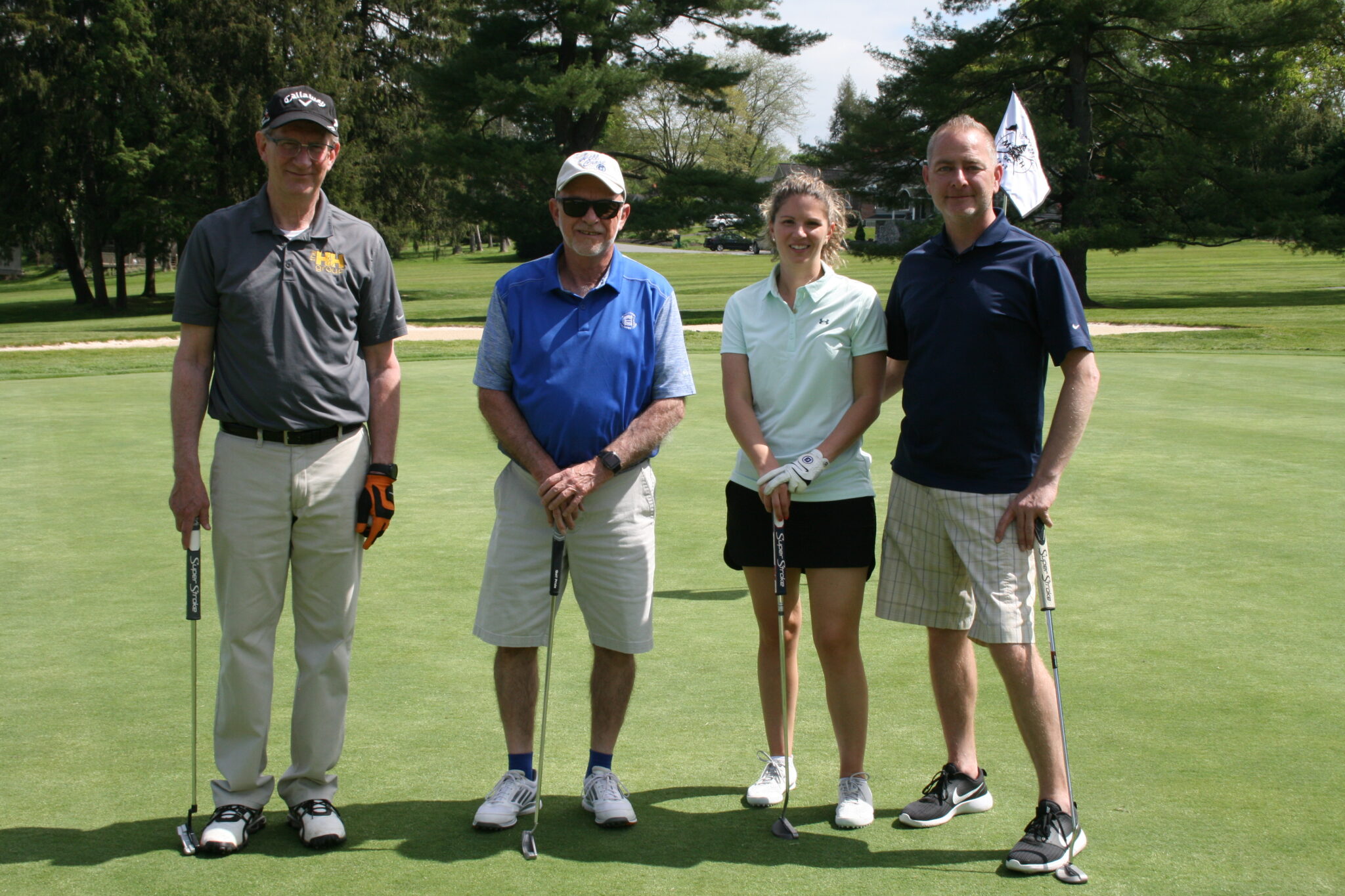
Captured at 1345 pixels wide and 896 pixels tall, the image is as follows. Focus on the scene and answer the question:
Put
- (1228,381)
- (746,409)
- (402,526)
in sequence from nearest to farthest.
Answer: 1. (746,409)
2. (402,526)
3. (1228,381)

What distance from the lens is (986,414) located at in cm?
328

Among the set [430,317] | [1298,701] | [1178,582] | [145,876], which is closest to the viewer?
[145,876]

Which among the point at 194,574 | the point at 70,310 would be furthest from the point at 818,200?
the point at 70,310

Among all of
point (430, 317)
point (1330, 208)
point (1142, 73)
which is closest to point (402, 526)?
point (430, 317)

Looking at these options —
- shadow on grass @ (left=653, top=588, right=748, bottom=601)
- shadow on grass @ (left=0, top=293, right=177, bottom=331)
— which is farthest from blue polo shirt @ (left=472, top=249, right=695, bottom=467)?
shadow on grass @ (left=0, top=293, right=177, bottom=331)

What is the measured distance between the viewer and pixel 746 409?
350 cm

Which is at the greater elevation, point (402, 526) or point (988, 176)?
point (988, 176)

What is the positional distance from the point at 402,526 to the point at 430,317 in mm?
22710

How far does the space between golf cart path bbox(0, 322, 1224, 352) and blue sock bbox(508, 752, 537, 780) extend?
15.7 meters

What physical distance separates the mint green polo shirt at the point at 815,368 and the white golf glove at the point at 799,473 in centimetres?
11

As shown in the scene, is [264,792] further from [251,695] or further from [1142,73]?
[1142,73]

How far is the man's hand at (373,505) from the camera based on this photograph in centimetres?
343

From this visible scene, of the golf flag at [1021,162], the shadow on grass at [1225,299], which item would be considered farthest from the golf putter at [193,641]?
the shadow on grass at [1225,299]

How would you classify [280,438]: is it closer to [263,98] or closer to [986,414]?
[986,414]
